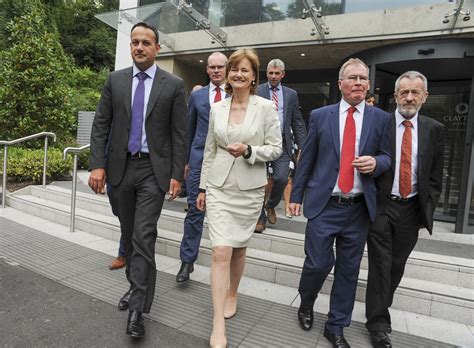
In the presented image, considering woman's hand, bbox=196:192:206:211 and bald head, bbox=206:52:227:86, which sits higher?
bald head, bbox=206:52:227:86

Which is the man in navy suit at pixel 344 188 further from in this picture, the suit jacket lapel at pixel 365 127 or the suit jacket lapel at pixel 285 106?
the suit jacket lapel at pixel 285 106

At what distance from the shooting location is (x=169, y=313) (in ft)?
9.90

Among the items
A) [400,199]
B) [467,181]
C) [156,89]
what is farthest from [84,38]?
[400,199]

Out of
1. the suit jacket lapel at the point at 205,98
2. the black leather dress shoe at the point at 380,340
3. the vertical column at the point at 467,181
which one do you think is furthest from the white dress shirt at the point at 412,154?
the vertical column at the point at 467,181

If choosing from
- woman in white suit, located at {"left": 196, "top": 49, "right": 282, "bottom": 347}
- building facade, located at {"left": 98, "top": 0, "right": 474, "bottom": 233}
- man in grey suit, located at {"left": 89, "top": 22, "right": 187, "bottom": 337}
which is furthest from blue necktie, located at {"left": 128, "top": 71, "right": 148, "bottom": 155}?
building facade, located at {"left": 98, "top": 0, "right": 474, "bottom": 233}

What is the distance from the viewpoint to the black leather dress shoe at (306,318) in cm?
287

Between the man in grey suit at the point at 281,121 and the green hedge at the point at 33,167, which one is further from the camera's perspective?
the green hedge at the point at 33,167

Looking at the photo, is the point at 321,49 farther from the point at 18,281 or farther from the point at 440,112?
the point at 18,281

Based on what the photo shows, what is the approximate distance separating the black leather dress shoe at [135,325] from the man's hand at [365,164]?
5.95 ft

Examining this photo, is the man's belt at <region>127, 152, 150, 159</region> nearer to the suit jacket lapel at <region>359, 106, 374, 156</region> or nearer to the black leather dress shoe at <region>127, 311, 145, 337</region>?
the black leather dress shoe at <region>127, 311, 145, 337</region>

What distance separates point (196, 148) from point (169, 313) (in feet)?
5.21

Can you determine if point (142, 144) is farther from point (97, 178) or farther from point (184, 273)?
point (184, 273)

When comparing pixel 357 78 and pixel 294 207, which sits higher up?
pixel 357 78

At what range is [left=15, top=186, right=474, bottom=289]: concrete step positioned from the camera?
355cm
